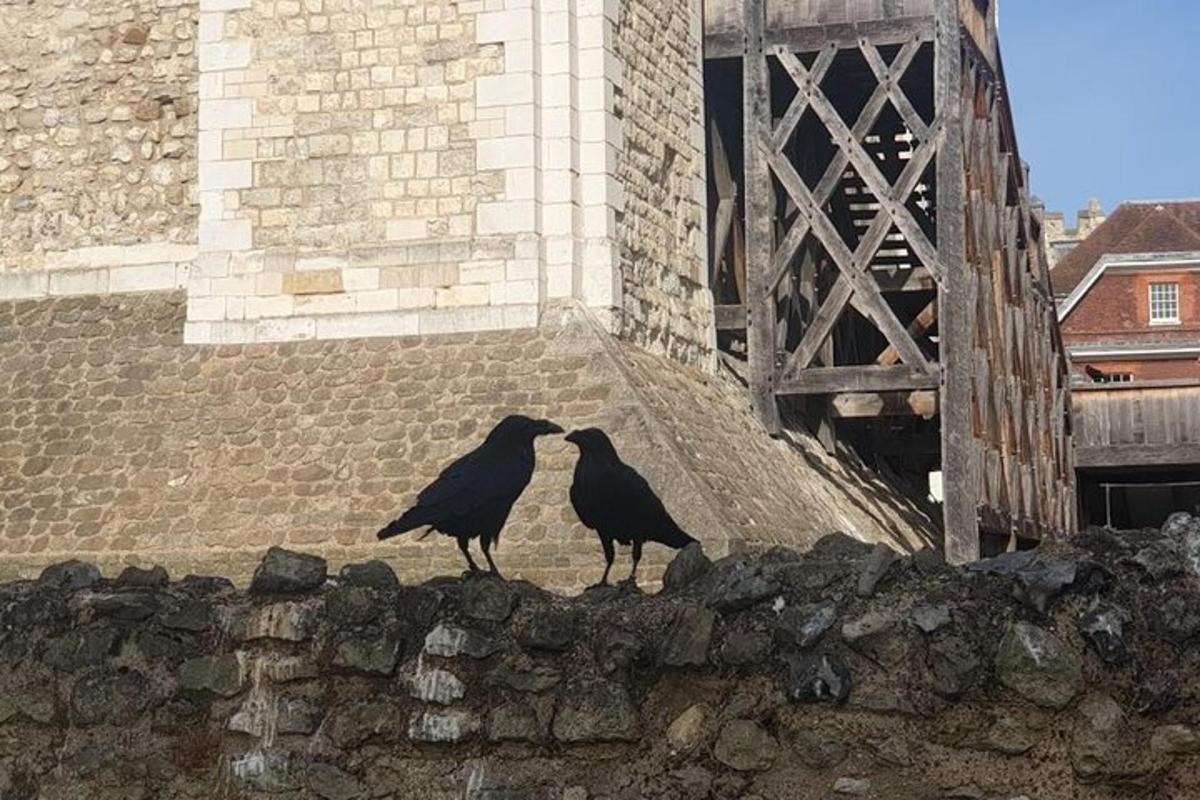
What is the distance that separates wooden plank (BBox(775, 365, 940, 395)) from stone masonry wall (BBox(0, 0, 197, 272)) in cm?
575

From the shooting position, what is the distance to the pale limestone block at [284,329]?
52.5ft

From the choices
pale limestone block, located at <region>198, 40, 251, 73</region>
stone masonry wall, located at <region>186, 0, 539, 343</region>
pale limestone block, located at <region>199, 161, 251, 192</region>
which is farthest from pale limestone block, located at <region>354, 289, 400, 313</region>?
pale limestone block, located at <region>198, 40, 251, 73</region>

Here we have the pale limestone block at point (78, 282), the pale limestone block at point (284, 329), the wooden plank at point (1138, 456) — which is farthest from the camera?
the wooden plank at point (1138, 456)

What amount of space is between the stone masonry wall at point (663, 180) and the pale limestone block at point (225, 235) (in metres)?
2.98

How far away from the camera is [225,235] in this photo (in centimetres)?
1636

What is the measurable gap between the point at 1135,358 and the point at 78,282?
101 ft

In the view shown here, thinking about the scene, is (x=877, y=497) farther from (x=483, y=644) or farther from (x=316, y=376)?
(x=483, y=644)

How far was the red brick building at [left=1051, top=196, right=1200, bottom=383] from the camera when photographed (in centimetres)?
4350

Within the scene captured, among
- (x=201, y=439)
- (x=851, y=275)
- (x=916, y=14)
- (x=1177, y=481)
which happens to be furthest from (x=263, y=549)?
(x=1177, y=481)

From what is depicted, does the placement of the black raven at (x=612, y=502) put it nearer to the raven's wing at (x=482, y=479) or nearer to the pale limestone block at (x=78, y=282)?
the raven's wing at (x=482, y=479)

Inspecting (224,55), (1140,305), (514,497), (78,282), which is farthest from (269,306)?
(1140,305)

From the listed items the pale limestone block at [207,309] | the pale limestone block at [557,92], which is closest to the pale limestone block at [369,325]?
the pale limestone block at [207,309]

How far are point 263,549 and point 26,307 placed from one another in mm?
4082

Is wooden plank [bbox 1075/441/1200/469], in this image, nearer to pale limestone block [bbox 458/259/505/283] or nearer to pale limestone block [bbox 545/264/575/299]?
pale limestone block [bbox 545/264/575/299]
